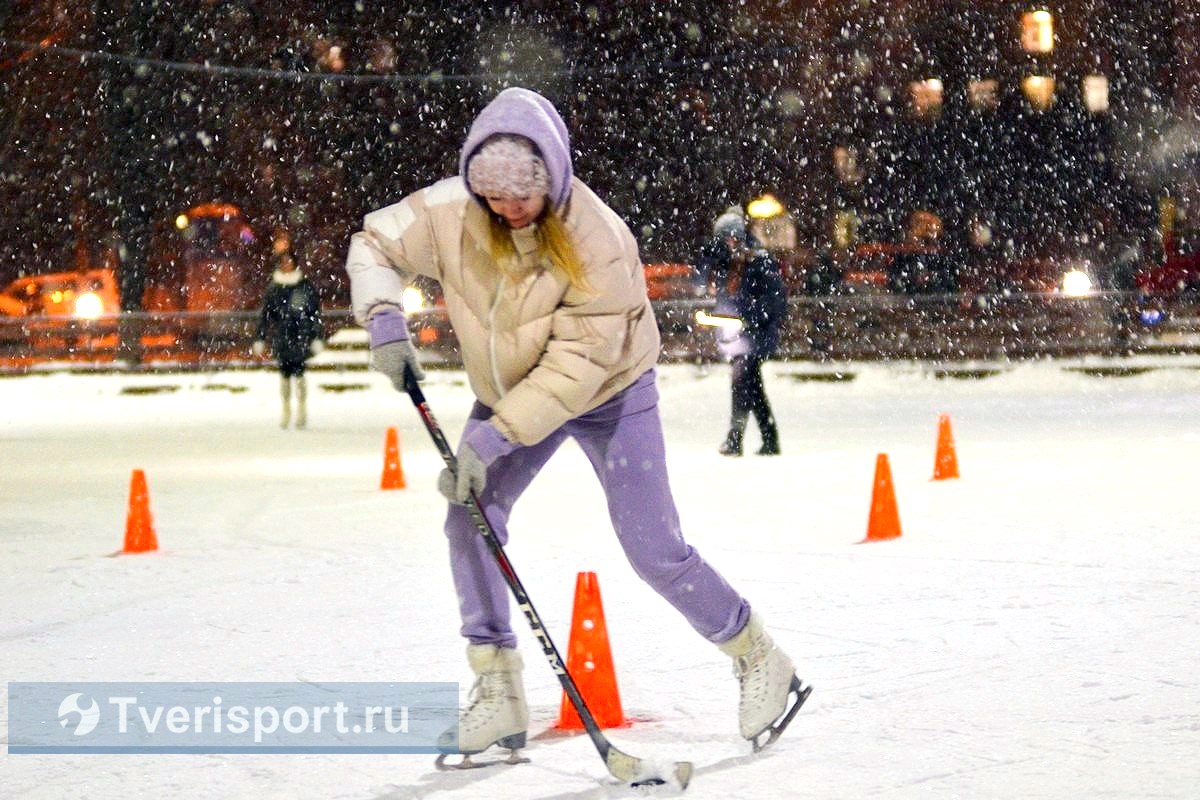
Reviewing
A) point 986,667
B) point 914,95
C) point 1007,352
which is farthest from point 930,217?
point 986,667

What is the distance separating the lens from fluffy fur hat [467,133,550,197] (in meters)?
4.19

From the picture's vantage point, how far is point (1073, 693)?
17.2 ft

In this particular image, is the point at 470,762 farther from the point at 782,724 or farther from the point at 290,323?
the point at 290,323

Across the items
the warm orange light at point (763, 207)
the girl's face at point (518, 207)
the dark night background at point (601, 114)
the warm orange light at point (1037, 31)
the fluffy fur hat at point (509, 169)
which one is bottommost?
the girl's face at point (518, 207)

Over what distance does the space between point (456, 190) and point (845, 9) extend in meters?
37.9

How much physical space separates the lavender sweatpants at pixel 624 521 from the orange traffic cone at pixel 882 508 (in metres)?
4.03

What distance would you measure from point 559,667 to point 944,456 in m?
7.01

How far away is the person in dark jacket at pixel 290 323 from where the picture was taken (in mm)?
17297

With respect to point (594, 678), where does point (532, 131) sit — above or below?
above

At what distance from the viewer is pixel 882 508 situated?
8742mm

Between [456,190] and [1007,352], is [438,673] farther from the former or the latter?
[1007,352]

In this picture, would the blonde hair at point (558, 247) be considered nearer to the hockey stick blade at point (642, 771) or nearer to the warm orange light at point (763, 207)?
the hockey stick blade at point (642, 771)

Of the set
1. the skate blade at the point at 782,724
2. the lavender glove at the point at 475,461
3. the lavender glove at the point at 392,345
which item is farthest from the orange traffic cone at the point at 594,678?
the lavender glove at the point at 392,345

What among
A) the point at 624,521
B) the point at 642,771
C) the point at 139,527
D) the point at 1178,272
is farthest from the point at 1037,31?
the point at 642,771
